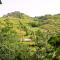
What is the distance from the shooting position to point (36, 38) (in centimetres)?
2845

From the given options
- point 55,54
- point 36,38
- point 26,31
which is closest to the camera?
point 55,54

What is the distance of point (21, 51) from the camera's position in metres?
25.3

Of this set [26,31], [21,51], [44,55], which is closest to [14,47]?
[21,51]

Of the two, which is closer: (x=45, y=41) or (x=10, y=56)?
(x=10, y=56)

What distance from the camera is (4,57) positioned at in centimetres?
2525

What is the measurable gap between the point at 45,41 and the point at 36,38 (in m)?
1.15

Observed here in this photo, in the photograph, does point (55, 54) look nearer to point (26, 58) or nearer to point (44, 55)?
point (44, 55)

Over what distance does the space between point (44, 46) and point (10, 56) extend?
495 centimetres

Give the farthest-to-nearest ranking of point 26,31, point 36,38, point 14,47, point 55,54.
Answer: point 26,31 → point 36,38 → point 14,47 → point 55,54

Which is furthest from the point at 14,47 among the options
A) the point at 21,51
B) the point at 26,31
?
the point at 26,31

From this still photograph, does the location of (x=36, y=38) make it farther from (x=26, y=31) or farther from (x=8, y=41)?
(x=26, y=31)

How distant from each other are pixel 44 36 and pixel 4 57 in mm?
6364

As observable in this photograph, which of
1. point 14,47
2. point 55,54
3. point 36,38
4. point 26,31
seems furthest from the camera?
point 26,31

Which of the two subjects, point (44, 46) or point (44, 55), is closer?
point (44, 55)
